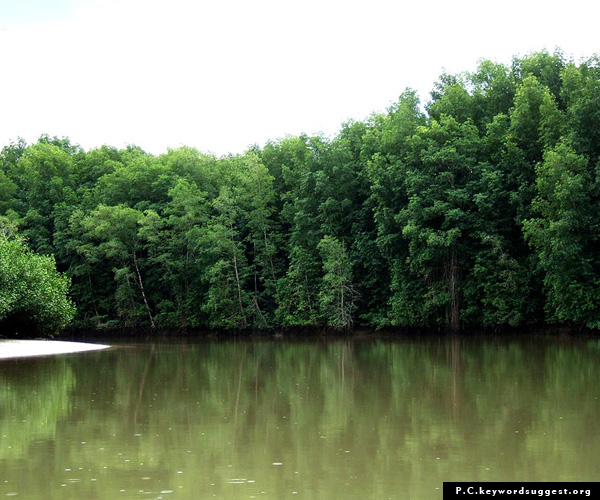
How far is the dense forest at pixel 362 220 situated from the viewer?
40594 mm

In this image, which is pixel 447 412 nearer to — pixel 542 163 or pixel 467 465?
pixel 467 465

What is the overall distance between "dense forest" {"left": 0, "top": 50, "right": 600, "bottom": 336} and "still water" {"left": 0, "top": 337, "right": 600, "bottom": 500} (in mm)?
17165

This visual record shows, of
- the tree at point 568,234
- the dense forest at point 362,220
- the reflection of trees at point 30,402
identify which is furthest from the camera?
the dense forest at point 362,220

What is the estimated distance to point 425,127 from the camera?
4766cm

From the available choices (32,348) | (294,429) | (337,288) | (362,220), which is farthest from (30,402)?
(362,220)

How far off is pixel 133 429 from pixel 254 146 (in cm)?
5520

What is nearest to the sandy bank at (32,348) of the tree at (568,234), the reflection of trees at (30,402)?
the reflection of trees at (30,402)

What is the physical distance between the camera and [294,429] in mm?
13188

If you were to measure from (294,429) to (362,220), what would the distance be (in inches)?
1508

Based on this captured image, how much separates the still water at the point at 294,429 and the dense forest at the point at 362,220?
1716 centimetres

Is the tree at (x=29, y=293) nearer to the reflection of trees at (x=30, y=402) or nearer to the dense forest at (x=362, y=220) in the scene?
the dense forest at (x=362, y=220)

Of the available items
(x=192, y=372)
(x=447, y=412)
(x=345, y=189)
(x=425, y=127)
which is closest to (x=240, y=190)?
(x=345, y=189)

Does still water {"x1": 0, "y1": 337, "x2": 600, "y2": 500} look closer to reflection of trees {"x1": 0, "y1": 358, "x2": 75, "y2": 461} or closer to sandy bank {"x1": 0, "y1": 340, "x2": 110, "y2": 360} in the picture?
reflection of trees {"x1": 0, "y1": 358, "x2": 75, "y2": 461}

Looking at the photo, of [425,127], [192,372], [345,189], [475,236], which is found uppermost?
[425,127]
